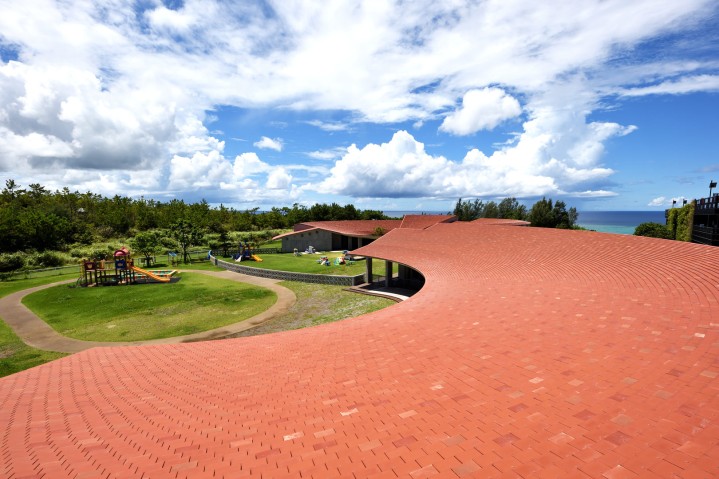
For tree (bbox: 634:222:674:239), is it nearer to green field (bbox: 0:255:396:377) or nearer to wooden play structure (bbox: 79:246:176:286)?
green field (bbox: 0:255:396:377)

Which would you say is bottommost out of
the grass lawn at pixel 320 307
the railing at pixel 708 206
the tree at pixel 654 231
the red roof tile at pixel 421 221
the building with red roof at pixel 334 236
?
the grass lawn at pixel 320 307

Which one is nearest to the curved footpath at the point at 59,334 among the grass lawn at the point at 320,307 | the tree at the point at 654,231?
the grass lawn at the point at 320,307

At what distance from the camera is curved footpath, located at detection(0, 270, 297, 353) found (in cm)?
1838

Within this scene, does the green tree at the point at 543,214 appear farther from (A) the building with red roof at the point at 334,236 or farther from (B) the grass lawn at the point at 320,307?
(B) the grass lawn at the point at 320,307

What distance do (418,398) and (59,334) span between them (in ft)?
77.0

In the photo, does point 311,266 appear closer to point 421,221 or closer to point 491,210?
point 421,221

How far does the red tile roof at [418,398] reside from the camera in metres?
4.38

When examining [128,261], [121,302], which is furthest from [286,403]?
[128,261]

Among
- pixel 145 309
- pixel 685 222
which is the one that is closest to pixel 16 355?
pixel 145 309

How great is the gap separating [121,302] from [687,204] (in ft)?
174

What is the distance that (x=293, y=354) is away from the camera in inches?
371

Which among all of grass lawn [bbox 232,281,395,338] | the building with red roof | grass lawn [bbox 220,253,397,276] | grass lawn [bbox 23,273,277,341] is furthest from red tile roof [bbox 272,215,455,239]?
grass lawn [bbox 23,273,277,341]

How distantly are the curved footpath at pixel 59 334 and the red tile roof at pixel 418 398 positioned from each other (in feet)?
27.9

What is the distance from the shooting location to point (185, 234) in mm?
50719
